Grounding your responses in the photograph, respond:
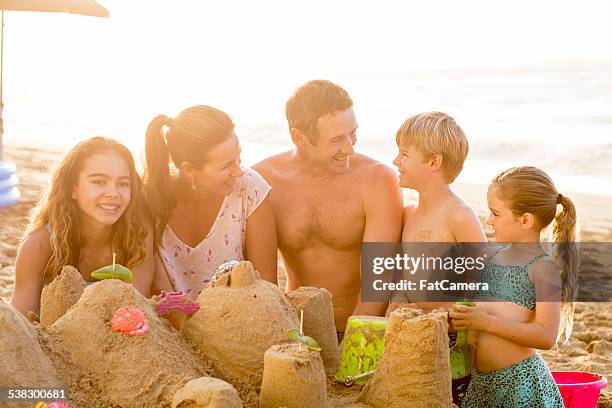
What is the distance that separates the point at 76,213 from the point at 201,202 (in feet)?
2.02

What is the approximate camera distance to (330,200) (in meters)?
4.05

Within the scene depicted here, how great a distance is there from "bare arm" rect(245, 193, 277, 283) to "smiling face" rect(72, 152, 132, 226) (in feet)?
2.17

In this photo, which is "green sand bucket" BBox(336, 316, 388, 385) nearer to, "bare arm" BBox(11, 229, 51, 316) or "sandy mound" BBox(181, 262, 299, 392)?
"sandy mound" BBox(181, 262, 299, 392)

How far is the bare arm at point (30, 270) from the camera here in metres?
3.17

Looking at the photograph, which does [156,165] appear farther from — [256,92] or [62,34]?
[62,34]

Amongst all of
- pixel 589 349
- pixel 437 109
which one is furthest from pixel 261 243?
pixel 437 109

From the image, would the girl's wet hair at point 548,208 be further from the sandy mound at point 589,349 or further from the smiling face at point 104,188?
the smiling face at point 104,188

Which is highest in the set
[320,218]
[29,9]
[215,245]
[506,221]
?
[29,9]

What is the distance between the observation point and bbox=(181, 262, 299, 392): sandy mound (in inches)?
94.6

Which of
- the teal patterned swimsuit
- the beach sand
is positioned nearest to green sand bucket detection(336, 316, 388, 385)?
the beach sand

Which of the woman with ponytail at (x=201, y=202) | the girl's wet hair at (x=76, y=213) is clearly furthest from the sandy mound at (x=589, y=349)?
the girl's wet hair at (x=76, y=213)

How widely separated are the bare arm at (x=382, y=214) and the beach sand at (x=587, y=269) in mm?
1115

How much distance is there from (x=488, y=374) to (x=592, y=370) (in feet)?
5.60

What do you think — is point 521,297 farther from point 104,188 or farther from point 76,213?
point 76,213
